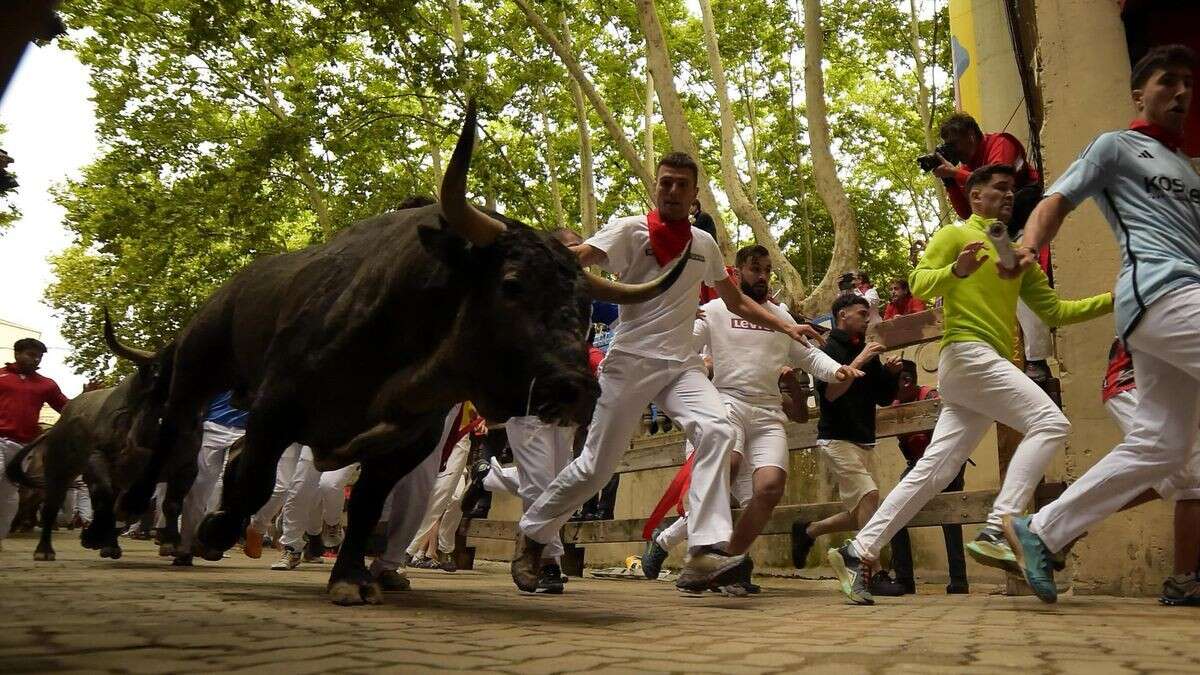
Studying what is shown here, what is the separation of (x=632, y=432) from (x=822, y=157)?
410 inches

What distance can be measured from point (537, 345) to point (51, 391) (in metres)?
9.91

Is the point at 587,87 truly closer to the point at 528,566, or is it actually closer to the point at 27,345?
the point at 27,345

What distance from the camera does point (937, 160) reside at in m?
7.93

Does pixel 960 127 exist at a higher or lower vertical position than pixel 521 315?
higher

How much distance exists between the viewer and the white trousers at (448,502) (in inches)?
484

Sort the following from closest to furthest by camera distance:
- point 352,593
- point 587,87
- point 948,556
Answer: point 352,593, point 948,556, point 587,87

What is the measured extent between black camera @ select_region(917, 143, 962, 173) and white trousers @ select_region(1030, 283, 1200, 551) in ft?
9.56

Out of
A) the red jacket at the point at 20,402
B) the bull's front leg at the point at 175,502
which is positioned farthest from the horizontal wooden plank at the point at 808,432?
the red jacket at the point at 20,402

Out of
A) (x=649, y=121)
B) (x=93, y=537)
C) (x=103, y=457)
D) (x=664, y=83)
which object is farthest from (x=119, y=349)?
(x=649, y=121)

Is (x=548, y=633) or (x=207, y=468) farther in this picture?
(x=207, y=468)

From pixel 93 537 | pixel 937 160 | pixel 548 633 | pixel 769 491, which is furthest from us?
pixel 93 537

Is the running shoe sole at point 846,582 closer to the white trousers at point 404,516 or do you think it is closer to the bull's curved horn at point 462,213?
the white trousers at point 404,516

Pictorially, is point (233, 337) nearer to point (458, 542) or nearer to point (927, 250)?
point (927, 250)

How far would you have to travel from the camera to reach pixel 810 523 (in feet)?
28.1
